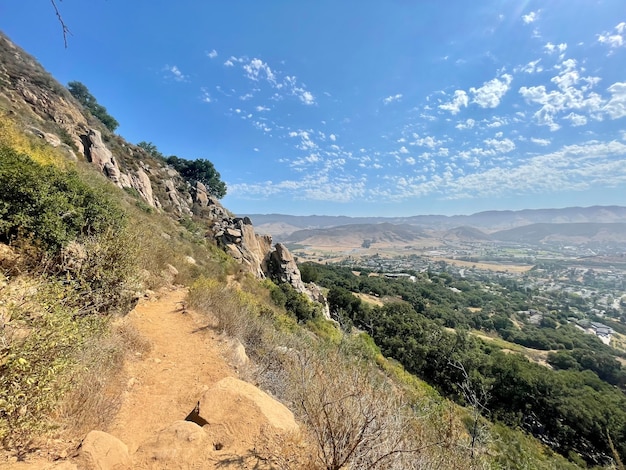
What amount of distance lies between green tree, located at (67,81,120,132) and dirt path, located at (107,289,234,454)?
45215 millimetres

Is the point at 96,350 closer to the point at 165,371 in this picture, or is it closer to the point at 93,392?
the point at 93,392

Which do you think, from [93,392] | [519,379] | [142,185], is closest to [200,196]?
[142,185]

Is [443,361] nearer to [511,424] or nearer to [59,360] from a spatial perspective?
[511,424]

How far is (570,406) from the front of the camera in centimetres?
2169

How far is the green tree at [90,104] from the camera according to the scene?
132 ft

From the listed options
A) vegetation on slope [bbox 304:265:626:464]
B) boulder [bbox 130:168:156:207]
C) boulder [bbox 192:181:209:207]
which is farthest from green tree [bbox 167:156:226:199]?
vegetation on slope [bbox 304:265:626:464]

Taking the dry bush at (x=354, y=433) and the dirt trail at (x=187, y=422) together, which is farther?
the dirt trail at (x=187, y=422)

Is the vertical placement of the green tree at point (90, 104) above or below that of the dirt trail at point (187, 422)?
above

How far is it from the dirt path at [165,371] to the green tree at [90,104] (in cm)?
4522

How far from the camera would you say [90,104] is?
41.2 meters

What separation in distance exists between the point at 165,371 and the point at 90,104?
52413 mm

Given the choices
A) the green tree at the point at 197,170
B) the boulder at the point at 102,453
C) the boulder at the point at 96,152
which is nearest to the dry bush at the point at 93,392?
the boulder at the point at 102,453

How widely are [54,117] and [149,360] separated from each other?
28.6 meters

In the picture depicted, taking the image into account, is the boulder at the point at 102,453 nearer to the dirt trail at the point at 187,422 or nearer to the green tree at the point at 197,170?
the dirt trail at the point at 187,422
